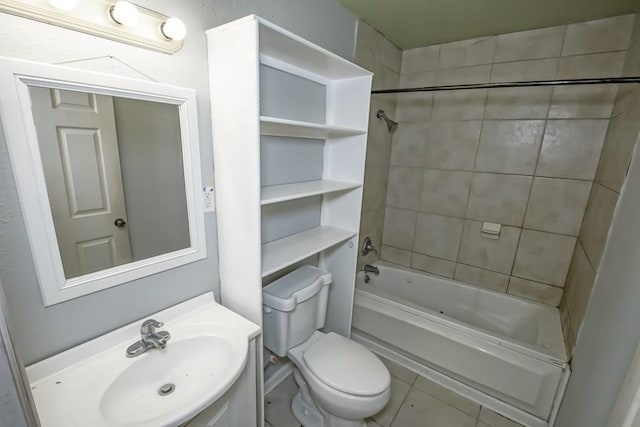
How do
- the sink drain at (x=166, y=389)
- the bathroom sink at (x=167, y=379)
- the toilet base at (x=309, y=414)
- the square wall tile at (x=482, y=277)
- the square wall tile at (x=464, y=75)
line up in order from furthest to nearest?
1. the square wall tile at (x=482, y=277)
2. the square wall tile at (x=464, y=75)
3. the toilet base at (x=309, y=414)
4. the sink drain at (x=166, y=389)
5. the bathroom sink at (x=167, y=379)

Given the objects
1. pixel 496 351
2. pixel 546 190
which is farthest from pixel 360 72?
pixel 496 351

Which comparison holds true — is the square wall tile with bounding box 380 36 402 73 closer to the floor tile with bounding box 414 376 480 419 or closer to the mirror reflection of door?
the mirror reflection of door

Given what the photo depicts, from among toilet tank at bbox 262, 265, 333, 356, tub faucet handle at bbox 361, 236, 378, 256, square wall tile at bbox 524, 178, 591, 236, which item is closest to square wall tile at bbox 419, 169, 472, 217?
square wall tile at bbox 524, 178, 591, 236

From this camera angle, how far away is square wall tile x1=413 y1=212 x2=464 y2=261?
2344 millimetres

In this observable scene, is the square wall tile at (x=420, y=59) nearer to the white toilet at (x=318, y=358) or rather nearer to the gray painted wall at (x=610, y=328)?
the gray painted wall at (x=610, y=328)

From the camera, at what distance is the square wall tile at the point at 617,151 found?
1.33 m

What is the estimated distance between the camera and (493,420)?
1.64m

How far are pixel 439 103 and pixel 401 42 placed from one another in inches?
21.4

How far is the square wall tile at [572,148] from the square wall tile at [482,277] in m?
0.81

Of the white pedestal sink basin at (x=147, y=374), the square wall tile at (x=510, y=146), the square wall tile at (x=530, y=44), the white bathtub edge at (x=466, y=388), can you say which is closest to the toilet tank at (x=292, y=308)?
the white pedestal sink basin at (x=147, y=374)

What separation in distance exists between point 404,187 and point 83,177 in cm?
218

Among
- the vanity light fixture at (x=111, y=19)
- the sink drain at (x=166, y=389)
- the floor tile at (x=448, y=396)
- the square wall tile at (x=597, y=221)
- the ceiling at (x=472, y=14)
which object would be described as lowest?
the floor tile at (x=448, y=396)

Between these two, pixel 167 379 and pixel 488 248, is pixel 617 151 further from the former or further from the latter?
pixel 167 379

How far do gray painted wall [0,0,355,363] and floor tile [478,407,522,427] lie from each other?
5.48ft
